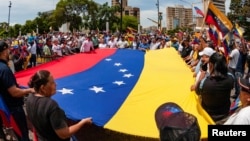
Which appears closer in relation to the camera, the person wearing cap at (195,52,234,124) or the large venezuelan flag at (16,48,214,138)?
the person wearing cap at (195,52,234,124)

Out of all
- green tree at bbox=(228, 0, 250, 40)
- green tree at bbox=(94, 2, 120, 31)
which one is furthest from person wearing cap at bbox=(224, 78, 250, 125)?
green tree at bbox=(94, 2, 120, 31)

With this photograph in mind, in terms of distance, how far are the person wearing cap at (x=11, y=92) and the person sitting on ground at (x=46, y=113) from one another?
4.24 feet

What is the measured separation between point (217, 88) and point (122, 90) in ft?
8.06

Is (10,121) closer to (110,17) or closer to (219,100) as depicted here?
(219,100)

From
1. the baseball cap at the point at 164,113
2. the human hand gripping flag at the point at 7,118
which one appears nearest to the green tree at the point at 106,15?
the human hand gripping flag at the point at 7,118

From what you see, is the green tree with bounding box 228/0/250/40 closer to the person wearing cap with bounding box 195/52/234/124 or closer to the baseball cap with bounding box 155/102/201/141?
the person wearing cap with bounding box 195/52/234/124

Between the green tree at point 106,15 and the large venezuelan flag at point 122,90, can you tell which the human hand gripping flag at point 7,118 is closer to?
the large venezuelan flag at point 122,90

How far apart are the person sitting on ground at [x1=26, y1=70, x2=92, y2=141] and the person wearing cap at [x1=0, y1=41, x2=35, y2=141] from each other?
1.29m

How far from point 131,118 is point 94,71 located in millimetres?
2423

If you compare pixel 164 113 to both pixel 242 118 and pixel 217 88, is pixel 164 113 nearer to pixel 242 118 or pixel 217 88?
pixel 242 118

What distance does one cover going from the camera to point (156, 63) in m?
9.31

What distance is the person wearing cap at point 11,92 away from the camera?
4.93 m

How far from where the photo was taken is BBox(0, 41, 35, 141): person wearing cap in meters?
4.93

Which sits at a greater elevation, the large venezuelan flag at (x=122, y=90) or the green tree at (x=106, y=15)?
the green tree at (x=106, y=15)
